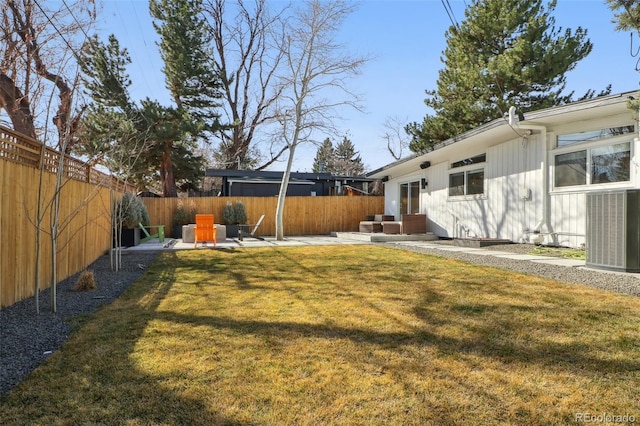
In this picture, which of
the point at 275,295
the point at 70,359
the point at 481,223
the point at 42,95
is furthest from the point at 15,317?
the point at 481,223

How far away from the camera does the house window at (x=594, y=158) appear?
6797mm

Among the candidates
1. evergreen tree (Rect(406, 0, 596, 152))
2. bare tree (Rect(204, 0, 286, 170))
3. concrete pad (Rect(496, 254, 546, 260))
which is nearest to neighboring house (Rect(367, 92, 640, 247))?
concrete pad (Rect(496, 254, 546, 260))

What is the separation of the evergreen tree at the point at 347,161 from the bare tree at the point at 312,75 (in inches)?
958

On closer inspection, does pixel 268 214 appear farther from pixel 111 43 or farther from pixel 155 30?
pixel 155 30

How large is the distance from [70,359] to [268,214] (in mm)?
13673

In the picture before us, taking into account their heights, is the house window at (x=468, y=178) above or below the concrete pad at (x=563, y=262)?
above

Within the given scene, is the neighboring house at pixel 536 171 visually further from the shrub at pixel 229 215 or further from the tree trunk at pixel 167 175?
the tree trunk at pixel 167 175

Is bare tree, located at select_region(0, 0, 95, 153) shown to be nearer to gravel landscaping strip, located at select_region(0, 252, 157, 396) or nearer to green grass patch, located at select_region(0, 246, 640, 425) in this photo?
gravel landscaping strip, located at select_region(0, 252, 157, 396)

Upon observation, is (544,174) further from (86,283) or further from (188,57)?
(188,57)

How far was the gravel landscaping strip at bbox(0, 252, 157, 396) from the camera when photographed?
8.38 ft

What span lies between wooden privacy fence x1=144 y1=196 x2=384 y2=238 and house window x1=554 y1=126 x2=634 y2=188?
9774 millimetres

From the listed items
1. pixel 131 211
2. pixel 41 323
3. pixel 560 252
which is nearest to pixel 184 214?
pixel 131 211

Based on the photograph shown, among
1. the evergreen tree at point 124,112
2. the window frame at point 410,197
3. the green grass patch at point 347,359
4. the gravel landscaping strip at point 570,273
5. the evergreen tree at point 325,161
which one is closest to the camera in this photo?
the green grass patch at point 347,359

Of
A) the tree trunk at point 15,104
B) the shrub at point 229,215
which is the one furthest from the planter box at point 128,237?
the shrub at point 229,215
